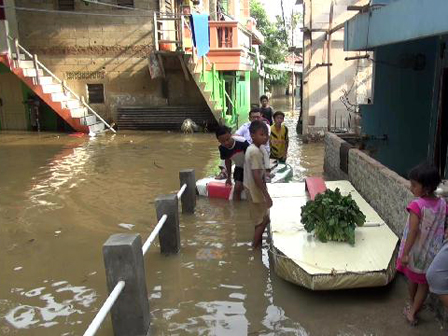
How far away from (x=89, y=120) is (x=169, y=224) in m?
12.9

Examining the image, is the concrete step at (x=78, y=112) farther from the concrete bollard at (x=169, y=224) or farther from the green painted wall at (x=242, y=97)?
the concrete bollard at (x=169, y=224)

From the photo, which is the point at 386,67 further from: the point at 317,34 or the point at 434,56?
the point at 317,34

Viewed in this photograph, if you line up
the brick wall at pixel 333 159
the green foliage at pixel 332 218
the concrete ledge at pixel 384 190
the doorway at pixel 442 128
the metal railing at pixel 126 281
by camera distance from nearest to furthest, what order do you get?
the metal railing at pixel 126 281 → the concrete ledge at pixel 384 190 → the green foliage at pixel 332 218 → the doorway at pixel 442 128 → the brick wall at pixel 333 159

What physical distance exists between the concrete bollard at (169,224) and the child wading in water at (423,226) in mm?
2563

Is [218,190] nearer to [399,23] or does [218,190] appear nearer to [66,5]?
[399,23]

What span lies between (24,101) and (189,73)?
7.15 meters

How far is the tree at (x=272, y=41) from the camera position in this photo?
37.1m

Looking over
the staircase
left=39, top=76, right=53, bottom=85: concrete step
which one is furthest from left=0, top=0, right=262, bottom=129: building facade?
left=39, top=76, right=53, bottom=85: concrete step

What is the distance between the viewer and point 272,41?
126ft

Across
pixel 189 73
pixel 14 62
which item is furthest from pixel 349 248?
pixel 14 62

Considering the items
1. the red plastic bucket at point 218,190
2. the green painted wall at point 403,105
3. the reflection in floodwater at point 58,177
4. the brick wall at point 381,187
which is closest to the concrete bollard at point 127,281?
the brick wall at point 381,187

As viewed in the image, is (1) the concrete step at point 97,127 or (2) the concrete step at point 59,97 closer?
(2) the concrete step at point 59,97

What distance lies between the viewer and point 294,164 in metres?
10.7

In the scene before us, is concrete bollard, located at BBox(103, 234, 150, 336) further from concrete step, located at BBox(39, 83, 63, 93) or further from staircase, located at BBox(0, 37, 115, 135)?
concrete step, located at BBox(39, 83, 63, 93)
